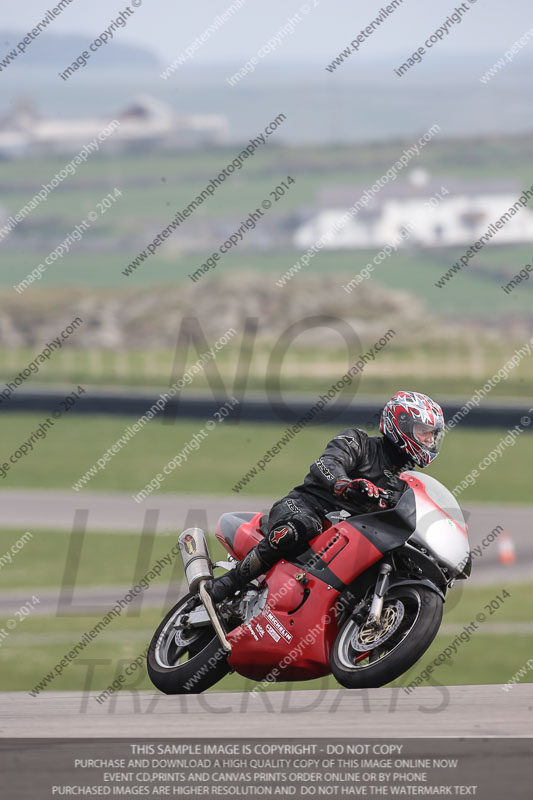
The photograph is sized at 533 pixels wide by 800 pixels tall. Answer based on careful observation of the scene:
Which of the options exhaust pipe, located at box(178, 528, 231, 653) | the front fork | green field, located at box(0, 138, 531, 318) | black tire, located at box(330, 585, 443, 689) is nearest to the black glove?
the front fork

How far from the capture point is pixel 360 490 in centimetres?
671

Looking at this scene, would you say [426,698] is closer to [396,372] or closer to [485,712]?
[485,712]

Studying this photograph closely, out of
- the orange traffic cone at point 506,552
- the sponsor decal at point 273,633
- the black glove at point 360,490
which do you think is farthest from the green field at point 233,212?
the black glove at point 360,490

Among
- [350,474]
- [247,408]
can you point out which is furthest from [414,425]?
[247,408]

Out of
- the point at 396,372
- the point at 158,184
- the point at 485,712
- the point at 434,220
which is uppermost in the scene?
the point at 485,712

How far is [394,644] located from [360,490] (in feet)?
2.86

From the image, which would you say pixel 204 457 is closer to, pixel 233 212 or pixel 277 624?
pixel 277 624

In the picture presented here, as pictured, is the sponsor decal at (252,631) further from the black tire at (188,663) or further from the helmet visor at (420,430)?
the helmet visor at (420,430)

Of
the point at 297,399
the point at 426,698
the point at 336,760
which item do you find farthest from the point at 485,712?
the point at 297,399

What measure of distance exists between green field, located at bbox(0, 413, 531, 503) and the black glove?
18.9m

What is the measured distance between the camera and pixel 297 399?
38156mm

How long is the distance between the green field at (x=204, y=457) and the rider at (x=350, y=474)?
18.5 meters

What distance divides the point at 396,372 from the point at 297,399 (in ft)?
27.4

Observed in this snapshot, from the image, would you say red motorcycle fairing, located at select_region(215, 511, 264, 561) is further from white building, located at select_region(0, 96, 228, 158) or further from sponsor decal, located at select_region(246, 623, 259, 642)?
white building, located at select_region(0, 96, 228, 158)
